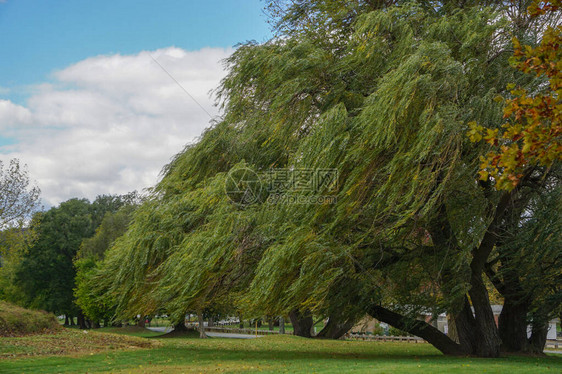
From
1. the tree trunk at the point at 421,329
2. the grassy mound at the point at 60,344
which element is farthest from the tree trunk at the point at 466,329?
the grassy mound at the point at 60,344

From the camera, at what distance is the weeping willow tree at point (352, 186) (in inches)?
433

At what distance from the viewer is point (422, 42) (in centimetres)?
1177

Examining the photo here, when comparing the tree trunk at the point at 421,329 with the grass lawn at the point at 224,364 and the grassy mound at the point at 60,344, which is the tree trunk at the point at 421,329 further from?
the grassy mound at the point at 60,344

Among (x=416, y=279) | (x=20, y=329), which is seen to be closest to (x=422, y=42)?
(x=416, y=279)

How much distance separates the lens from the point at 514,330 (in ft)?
52.2

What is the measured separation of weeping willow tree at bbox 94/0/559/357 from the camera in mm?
11000

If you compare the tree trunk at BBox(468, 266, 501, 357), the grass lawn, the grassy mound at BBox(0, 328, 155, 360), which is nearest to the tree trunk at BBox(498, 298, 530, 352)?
the tree trunk at BBox(468, 266, 501, 357)

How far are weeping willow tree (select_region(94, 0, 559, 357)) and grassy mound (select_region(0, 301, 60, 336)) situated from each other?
7.26 metres

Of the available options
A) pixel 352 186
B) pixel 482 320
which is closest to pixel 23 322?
pixel 352 186

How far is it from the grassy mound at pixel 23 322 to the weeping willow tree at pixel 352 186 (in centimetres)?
726

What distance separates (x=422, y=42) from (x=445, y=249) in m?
4.85

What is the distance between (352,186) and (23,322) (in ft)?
53.3

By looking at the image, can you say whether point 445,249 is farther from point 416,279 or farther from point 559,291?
point 559,291

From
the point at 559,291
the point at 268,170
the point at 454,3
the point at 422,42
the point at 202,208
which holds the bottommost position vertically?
the point at 559,291
